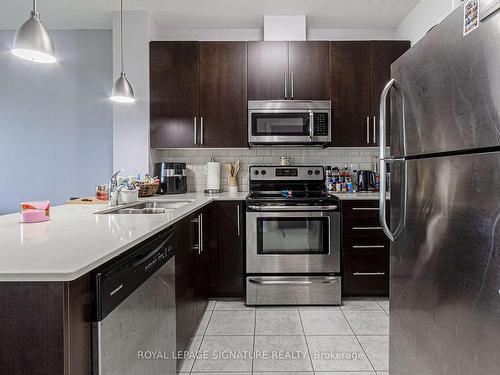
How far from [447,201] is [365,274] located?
6.33 feet

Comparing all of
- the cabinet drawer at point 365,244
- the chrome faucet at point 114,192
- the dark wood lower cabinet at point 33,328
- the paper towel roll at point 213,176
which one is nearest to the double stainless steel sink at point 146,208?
the chrome faucet at point 114,192

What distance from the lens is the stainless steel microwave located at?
3109 millimetres

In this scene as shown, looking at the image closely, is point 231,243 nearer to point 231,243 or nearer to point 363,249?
point 231,243

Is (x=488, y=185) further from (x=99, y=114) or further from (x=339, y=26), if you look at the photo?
(x=99, y=114)

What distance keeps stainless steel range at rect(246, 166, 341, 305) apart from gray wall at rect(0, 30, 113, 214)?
1.82 m

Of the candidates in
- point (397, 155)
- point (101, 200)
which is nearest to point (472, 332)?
point (397, 155)

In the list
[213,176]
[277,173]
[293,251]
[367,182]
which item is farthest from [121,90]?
[367,182]

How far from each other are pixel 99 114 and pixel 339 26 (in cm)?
264

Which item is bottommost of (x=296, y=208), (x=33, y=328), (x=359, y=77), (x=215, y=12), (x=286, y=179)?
(x=33, y=328)

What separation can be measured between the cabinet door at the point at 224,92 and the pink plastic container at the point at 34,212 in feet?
5.87

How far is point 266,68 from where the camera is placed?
10.5ft

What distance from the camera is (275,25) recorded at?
3.29m

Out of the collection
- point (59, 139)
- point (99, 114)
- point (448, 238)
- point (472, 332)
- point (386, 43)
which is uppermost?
point (386, 43)

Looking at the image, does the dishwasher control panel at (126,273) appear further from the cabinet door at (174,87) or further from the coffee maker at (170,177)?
the cabinet door at (174,87)
